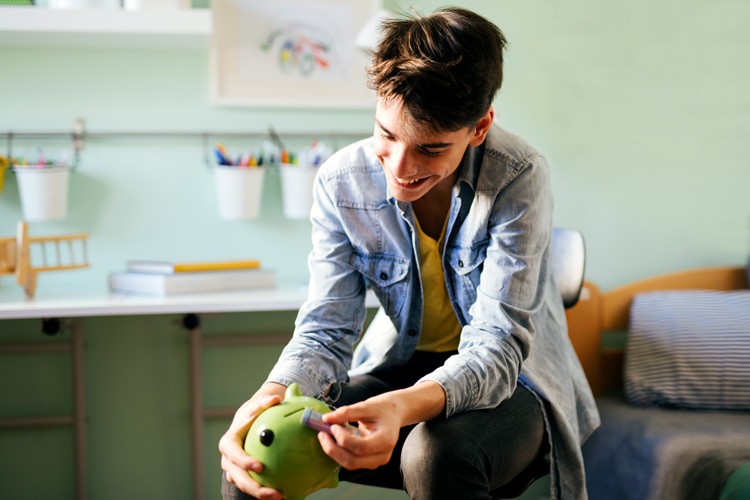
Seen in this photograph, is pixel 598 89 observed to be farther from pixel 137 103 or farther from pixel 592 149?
pixel 137 103

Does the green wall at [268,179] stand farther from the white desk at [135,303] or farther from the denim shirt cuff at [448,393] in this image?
the denim shirt cuff at [448,393]

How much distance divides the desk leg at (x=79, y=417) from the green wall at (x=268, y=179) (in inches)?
2.8

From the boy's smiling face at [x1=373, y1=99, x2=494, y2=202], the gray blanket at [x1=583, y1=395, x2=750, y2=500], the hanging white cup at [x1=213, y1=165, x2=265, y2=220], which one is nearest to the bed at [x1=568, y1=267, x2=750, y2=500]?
the gray blanket at [x1=583, y1=395, x2=750, y2=500]

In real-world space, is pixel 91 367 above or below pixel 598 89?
below

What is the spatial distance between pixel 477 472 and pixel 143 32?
4.26ft

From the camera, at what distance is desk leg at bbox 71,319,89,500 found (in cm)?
→ 214

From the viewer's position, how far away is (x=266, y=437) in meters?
1.07

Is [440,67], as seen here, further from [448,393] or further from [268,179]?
[268,179]

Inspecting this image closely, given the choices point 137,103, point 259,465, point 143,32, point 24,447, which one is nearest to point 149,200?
point 137,103

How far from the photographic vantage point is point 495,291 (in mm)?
1325

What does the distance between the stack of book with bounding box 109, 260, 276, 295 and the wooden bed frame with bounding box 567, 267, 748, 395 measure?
0.84 metres

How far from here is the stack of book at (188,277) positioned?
2008 millimetres

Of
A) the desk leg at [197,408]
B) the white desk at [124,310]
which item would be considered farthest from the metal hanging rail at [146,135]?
the desk leg at [197,408]

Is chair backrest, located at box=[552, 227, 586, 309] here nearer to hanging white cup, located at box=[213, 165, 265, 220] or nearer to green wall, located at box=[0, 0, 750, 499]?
green wall, located at box=[0, 0, 750, 499]
